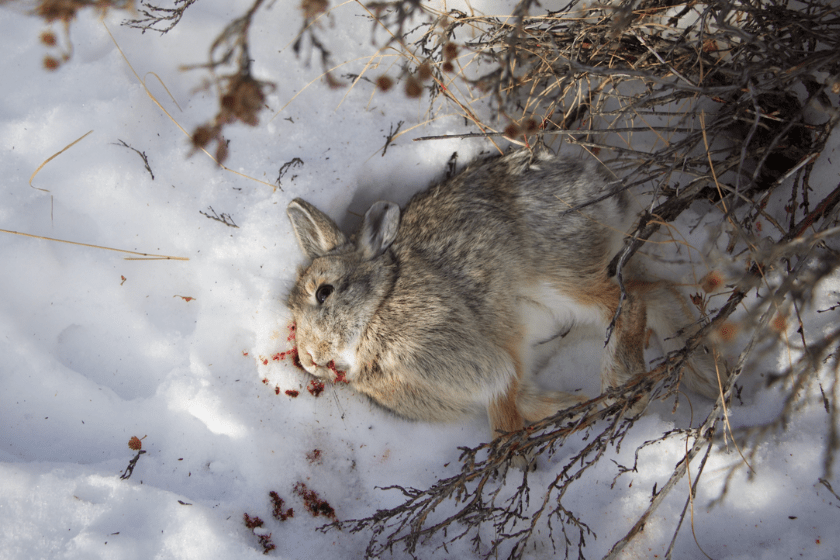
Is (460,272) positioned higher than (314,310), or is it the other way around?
(460,272)

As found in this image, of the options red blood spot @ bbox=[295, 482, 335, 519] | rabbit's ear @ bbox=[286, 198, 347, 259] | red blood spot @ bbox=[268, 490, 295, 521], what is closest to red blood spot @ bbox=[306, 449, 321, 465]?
red blood spot @ bbox=[295, 482, 335, 519]

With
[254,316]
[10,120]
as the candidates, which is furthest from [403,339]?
[10,120]

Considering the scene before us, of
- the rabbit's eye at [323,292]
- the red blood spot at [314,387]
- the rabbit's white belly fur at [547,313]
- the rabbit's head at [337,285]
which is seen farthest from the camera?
the red blood spot at [314,387]

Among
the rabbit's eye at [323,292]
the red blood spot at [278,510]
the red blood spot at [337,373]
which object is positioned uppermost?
the rabbit's eye at [323,292]

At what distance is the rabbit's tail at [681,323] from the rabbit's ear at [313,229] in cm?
189

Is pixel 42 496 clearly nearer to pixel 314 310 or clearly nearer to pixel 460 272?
pixel 314 310

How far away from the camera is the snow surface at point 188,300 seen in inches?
116

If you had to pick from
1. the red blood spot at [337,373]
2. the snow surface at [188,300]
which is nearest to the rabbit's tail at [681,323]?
the snow surface at [188,300]

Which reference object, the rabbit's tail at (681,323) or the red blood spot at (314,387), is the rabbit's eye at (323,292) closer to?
the red blood spot at (314,387)

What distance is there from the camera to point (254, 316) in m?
3.19

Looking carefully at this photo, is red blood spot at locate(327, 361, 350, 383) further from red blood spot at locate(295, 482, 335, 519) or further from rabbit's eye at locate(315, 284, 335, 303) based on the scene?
red blood spot at locate(295, 482, 335, 519)

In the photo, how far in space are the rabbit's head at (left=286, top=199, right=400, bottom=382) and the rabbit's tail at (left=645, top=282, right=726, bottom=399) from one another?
1.55 meters

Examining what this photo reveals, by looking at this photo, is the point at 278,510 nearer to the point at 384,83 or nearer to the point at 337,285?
the point at 337,285

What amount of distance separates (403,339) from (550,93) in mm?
1779
